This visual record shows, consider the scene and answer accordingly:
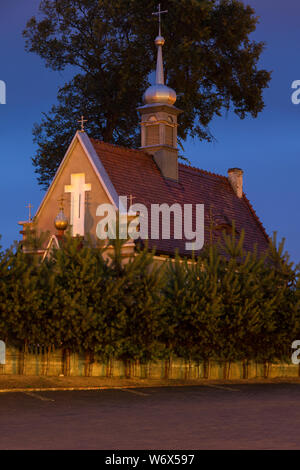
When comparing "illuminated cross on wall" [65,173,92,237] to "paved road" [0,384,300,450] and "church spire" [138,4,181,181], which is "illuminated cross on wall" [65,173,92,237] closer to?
"church spire" [138,4,181,181]

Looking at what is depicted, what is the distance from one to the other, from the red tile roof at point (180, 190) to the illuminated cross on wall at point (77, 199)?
125cm

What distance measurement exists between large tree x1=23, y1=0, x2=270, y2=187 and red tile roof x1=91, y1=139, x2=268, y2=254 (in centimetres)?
529

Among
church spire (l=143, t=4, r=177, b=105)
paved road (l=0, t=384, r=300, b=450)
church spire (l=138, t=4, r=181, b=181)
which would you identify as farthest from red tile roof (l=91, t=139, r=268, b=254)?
paved road (l=0, t=384, r=300, b=450)

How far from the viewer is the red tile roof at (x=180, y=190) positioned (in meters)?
37.1

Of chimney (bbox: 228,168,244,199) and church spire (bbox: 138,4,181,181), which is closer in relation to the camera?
church spire (bbox: 138,4,181,181)

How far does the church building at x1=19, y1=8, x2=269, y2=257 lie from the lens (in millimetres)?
36219

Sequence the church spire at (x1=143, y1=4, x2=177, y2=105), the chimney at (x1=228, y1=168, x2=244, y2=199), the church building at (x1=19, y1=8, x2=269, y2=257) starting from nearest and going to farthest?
1. the church building at (x1=19, y1=8, x2=269, y2=257)
2. the church spire at (x1=143, y1=4, x2=177, y2=105)
3. the chimney at (x1=228, y1=168, x2=244, y2=199)

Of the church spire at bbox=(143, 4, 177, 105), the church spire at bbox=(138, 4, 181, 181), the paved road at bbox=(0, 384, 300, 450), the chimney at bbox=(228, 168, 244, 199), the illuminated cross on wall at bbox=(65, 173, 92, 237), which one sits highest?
the church spire at bbox=(143, 4, 177, 105)

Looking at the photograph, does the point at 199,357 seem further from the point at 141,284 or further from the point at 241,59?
the point at 241,59

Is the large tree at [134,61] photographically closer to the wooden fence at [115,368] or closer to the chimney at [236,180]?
the chimney at [236,180]

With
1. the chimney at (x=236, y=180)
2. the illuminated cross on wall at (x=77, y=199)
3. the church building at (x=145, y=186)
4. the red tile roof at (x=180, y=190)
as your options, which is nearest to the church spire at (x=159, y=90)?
the church building at (x=145, y=186)

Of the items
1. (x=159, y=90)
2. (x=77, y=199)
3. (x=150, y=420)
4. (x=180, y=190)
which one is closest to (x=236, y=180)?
(x=180, y=190)

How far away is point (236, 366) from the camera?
29188 millimetres
